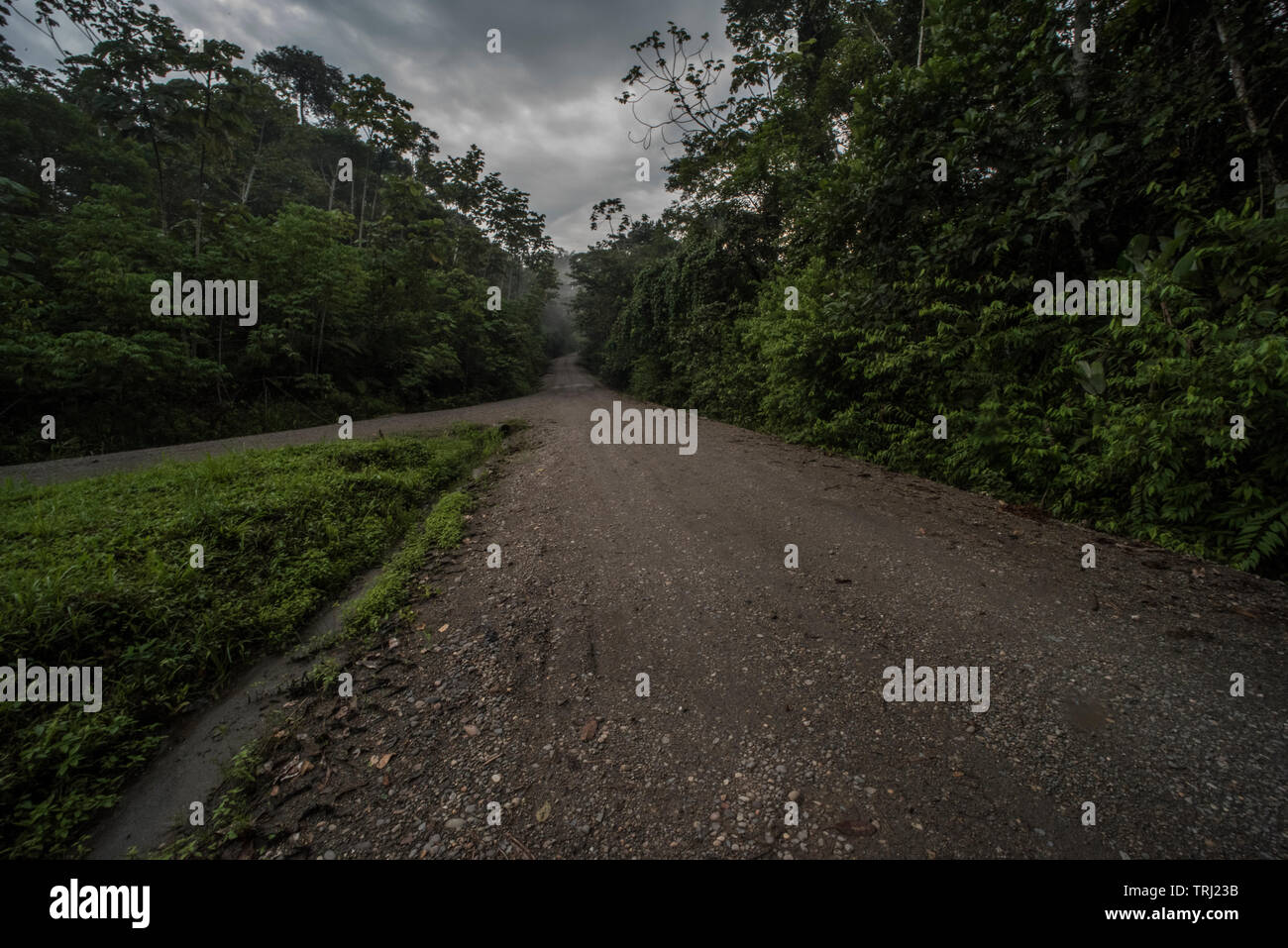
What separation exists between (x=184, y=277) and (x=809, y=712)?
→ 47.9ft

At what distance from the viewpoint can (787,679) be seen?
100 inches

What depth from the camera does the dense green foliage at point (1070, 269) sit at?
3.78 meters

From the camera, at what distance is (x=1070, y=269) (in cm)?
541

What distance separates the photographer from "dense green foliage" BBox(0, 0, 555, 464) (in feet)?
26.1

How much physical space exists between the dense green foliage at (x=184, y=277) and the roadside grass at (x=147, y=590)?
13.4 ft

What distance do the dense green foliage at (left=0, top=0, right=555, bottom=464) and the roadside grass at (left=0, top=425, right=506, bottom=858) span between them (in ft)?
13.4

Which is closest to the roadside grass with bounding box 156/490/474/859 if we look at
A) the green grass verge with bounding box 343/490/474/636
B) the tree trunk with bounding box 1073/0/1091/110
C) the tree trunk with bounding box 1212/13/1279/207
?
the green grass verge with bounding box 343/490/474/636

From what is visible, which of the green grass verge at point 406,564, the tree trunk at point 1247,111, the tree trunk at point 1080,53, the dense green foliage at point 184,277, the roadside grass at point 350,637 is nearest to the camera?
the roadside grass at point 350,637

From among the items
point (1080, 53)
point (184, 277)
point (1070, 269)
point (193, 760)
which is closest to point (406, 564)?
point (193, 760)

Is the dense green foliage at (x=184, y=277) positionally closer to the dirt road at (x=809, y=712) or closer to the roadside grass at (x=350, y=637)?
the roadside grass at (x=350, y=637)

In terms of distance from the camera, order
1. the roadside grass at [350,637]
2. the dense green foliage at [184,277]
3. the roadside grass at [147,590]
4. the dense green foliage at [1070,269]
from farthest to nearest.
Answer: the dense green foliage at [184,277] → the dense green foliage at [1070,269] → the roadside grass at [147,590] → the roadside grass at [350,637]

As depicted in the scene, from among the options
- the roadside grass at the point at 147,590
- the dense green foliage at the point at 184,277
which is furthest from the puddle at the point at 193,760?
the dense green foliage at the point at 184,277

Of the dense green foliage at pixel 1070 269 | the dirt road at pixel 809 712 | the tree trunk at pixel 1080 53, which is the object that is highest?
the tree trunk at pixel 1080 53
